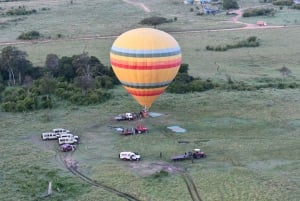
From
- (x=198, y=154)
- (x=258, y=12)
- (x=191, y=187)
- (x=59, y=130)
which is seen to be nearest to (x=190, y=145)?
(x=198, y=154)

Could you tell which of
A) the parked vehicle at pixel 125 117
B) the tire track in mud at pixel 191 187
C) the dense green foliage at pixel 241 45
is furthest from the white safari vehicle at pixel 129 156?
the dense green foliage at pixel 241 45

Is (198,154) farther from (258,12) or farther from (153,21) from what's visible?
(258,12)

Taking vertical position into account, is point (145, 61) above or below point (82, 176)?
above

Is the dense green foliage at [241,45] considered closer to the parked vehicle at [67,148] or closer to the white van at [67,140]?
the white van at [67,140]

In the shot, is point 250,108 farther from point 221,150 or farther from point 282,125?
point 221,150

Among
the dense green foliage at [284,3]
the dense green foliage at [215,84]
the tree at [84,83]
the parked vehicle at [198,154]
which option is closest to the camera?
the parked vehicle at [198,154]
